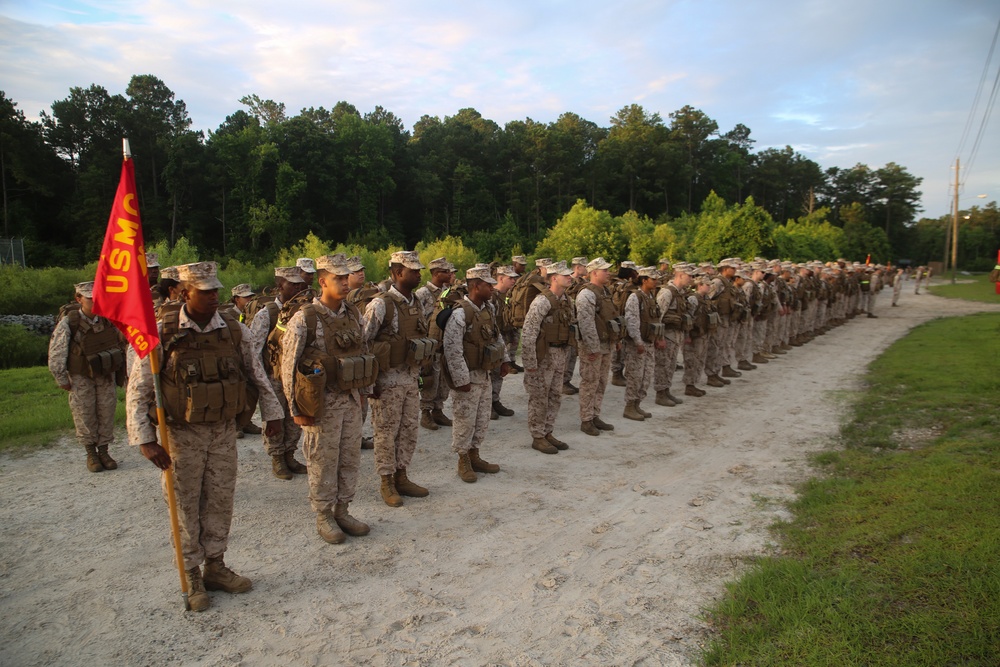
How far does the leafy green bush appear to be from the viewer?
1517 cm

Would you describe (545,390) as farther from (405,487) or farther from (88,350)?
(88,350)

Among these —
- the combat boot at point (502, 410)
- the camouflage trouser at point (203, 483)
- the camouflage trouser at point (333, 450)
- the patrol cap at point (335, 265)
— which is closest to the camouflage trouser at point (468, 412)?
the camouflage trouser at point (333, 450)

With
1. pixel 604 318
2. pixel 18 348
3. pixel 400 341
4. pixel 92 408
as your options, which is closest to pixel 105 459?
pixel 92 408

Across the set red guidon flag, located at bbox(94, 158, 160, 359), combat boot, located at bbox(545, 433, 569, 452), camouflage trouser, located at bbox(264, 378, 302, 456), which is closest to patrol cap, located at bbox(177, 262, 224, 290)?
red guidon flag, located at bbox(94, 158, 160, 359)

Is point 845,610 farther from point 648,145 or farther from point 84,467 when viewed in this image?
point 648,145

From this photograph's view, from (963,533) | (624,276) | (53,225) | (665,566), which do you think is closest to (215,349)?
(665,566)

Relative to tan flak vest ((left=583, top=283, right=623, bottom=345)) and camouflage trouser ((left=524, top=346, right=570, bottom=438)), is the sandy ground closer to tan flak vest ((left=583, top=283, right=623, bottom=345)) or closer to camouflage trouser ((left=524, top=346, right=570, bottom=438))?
camouflage trouser ((left=524, top=346, right=570, bottom=438))

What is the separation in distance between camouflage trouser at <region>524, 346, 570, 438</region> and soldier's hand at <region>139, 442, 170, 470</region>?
15.1ft

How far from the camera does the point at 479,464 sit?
717cm

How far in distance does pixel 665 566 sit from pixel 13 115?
5855 centimetres

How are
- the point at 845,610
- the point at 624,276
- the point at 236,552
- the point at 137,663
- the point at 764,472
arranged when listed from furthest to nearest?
the point at 624,276 < the point at 764,472 < the point at 236,552 < the point at 845,610 < the point at 137,663

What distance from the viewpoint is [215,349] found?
448 centimetres

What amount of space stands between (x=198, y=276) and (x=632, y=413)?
23.3 ft

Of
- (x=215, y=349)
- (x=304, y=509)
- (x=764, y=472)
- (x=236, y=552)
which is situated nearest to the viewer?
(x=215, y=349)
